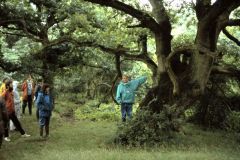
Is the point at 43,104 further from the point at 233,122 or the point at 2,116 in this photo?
the point at 233,122

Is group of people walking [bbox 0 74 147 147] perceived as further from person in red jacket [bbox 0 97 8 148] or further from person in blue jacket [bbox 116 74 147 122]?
person in red jacket [bbox 0 97 8 148]

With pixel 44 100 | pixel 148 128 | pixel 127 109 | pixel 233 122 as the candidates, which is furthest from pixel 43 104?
pixel 233 122

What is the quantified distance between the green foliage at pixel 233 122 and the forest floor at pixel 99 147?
771 millimetres

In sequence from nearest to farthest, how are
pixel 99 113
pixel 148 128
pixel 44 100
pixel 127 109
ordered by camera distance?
pixel 148 128, pixel 44 100, pixel 127 109, pixel 99 113

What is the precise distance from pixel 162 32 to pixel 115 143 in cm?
469

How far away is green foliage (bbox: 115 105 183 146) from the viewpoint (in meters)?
13.3

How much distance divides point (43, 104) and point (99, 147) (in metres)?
2.78

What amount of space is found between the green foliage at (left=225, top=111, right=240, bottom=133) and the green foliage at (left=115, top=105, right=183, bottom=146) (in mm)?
4665

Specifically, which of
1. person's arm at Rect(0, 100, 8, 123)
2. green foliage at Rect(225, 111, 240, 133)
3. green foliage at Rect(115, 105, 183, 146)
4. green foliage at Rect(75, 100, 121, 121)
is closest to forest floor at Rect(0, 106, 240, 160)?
A: green foliage at Rect(115, 105, 183, 146)

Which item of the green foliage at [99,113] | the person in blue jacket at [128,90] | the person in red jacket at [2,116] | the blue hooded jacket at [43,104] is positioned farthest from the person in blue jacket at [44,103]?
the green foliage at [99,113]

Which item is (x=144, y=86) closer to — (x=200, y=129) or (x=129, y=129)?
(x=200, y=129)

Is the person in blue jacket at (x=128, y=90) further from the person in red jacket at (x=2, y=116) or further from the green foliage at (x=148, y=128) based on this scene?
the person in red jacket at (x=2, y=116)

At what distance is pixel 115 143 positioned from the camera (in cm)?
1351

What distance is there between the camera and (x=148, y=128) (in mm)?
13461
